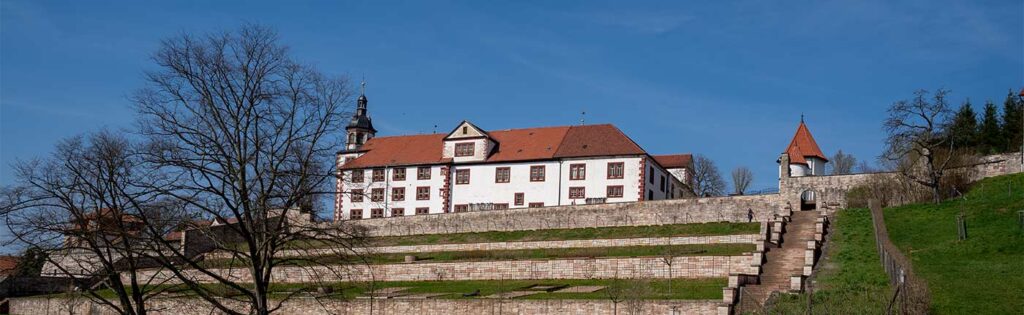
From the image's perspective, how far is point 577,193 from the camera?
6481cm

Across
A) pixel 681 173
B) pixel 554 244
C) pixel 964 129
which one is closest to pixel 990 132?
pixel 964 129

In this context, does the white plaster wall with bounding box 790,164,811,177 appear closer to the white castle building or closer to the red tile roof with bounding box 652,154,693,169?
the white castle building

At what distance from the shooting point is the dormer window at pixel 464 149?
227 feet

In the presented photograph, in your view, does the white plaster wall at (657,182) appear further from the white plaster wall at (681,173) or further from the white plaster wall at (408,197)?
the white plaster wall at (408,197)

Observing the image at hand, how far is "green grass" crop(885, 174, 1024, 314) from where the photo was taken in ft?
84.1

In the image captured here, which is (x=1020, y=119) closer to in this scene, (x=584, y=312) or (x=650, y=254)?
(x=650, y=254)

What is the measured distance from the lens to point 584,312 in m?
35.7

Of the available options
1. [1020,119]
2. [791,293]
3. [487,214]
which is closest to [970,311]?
[791,293]

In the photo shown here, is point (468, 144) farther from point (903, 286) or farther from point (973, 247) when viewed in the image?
point (903, 286)

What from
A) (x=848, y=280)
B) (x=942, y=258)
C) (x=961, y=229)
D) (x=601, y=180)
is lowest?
(x=848, y=280)

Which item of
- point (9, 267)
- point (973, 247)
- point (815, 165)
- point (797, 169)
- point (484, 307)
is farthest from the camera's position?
point (815, 165)

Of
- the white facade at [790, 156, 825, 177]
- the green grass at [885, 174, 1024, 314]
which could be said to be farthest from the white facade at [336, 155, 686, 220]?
the green grass at [885, 174, 1024, 314]

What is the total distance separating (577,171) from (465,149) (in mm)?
8169

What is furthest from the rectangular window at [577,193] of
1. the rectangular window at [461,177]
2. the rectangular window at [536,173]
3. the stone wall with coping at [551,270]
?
the stone wall with coping at [551,270]
